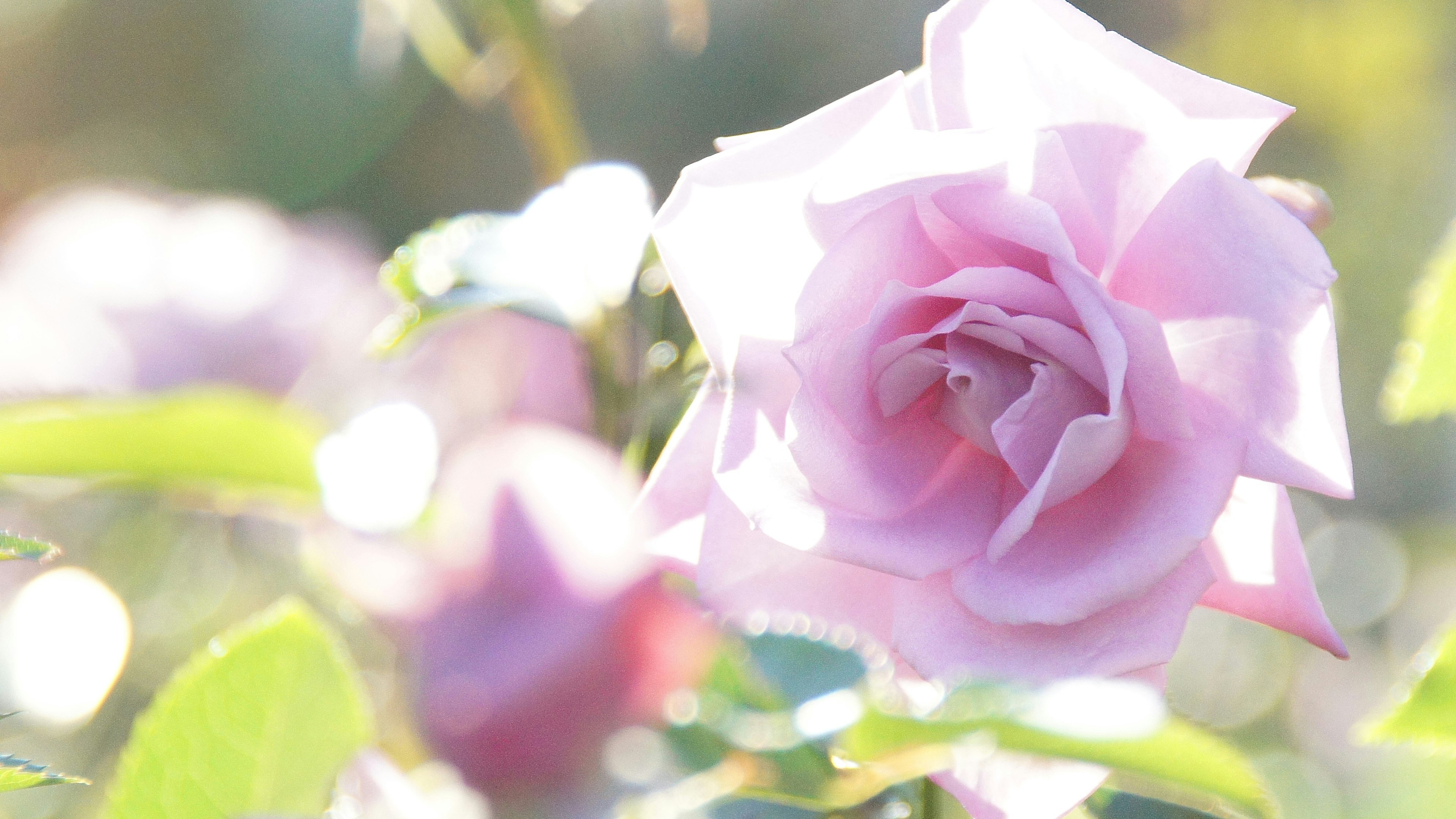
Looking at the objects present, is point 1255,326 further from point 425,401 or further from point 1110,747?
point 425,401

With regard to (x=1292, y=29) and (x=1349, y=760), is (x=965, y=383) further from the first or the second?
(x=1292, y=29)

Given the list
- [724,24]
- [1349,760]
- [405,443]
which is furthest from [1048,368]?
[724,24]

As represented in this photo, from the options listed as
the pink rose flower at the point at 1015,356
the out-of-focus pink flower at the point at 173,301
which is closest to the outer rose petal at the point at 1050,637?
the pink rose flower at the point at 1015,356

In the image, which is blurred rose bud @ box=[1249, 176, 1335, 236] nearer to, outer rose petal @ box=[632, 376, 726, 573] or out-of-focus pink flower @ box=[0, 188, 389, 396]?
outer rose petal @ box=[632, 376, 726, 573]

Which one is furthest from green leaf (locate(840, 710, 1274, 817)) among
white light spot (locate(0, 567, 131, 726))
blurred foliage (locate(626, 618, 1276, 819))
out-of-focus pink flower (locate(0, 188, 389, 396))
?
out-of-focus pink flower (locate(0, 188, 389, 396))

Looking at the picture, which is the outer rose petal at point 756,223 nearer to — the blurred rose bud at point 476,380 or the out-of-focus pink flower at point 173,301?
the blurred rose bud at point 476,380
